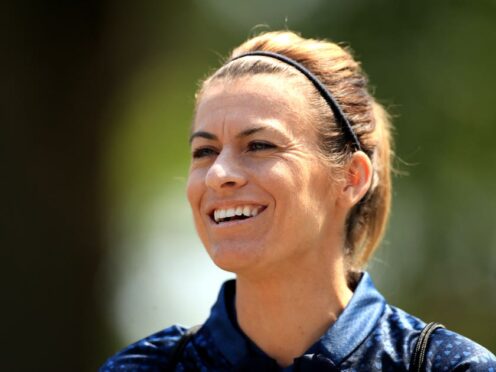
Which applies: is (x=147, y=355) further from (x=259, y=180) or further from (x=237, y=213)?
(x=259, y=180)

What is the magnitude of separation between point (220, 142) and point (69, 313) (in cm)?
268

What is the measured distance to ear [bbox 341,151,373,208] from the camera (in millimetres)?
4176

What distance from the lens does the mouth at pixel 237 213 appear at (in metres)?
3.94

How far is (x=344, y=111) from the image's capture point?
13.8 feet

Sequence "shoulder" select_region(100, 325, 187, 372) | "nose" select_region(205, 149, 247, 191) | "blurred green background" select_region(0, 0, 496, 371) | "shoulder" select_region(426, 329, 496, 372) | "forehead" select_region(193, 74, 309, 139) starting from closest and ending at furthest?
1. "shoulder" select_region(426, 329, 496, 372)
2. "nose" select_region(205, 149, 247, 191)
3. "forehead" select_region(193, 74, 309, 139)
4. "shoulder" select_region(100, 325, 187, 372)
5. "blurred green background" select_region(0, 0, 496, 371)

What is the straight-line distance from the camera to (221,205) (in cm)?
396

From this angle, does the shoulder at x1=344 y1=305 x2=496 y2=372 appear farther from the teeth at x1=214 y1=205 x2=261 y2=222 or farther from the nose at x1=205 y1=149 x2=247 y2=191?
the nose at x1=205 y1=149 x2=247 y2=191

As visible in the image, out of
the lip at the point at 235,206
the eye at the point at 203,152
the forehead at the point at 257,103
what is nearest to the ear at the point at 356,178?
the forehead at the point at 257,103

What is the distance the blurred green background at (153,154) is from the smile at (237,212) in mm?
2468

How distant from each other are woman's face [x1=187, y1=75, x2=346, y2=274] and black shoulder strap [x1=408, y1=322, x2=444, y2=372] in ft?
1.54

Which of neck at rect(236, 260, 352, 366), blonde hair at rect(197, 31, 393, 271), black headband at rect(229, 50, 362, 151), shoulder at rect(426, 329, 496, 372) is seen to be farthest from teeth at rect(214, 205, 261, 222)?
shoulder at rect(426, 329, 496, 372)

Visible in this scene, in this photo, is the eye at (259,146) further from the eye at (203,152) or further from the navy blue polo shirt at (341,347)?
the navy blue polo shirt at (341,347)

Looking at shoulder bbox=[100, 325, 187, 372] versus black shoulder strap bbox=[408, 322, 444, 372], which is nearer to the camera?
black shoulder strap bbox=[408, 322, 444, 372]

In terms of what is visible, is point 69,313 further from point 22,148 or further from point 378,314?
point 378,314
